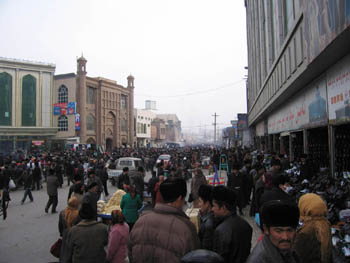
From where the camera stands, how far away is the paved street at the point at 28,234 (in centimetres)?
579

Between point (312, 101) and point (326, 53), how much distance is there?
396 cm

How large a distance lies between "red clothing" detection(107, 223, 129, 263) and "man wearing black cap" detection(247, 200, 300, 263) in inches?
109

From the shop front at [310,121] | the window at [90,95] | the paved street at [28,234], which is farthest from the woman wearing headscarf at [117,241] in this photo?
the window at [90,95]

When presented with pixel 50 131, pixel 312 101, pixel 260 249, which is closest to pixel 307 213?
pixel 260 249

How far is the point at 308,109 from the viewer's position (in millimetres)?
10852

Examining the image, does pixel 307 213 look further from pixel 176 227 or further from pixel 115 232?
pixel 115 232

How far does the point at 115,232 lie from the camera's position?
424 centimetres

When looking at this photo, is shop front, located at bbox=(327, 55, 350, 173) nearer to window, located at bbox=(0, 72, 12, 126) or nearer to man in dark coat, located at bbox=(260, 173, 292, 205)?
man in dark coat, located at bbox=(260, 173, 292, 205)

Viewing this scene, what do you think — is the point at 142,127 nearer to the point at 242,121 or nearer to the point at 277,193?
the point at 242,121

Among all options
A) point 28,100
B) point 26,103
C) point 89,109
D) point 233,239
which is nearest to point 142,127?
point 89,109

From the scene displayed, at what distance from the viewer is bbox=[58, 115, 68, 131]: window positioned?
49.9 meters

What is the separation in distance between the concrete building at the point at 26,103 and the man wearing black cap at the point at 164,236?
4779 centimetres

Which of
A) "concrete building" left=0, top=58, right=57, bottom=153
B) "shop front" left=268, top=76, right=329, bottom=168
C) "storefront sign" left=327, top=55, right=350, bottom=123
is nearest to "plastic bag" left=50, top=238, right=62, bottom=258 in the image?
"storefront sign" left=327, top=55, right=350, bottom=123

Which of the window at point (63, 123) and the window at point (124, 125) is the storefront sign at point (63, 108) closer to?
the window at point (63, 123)
